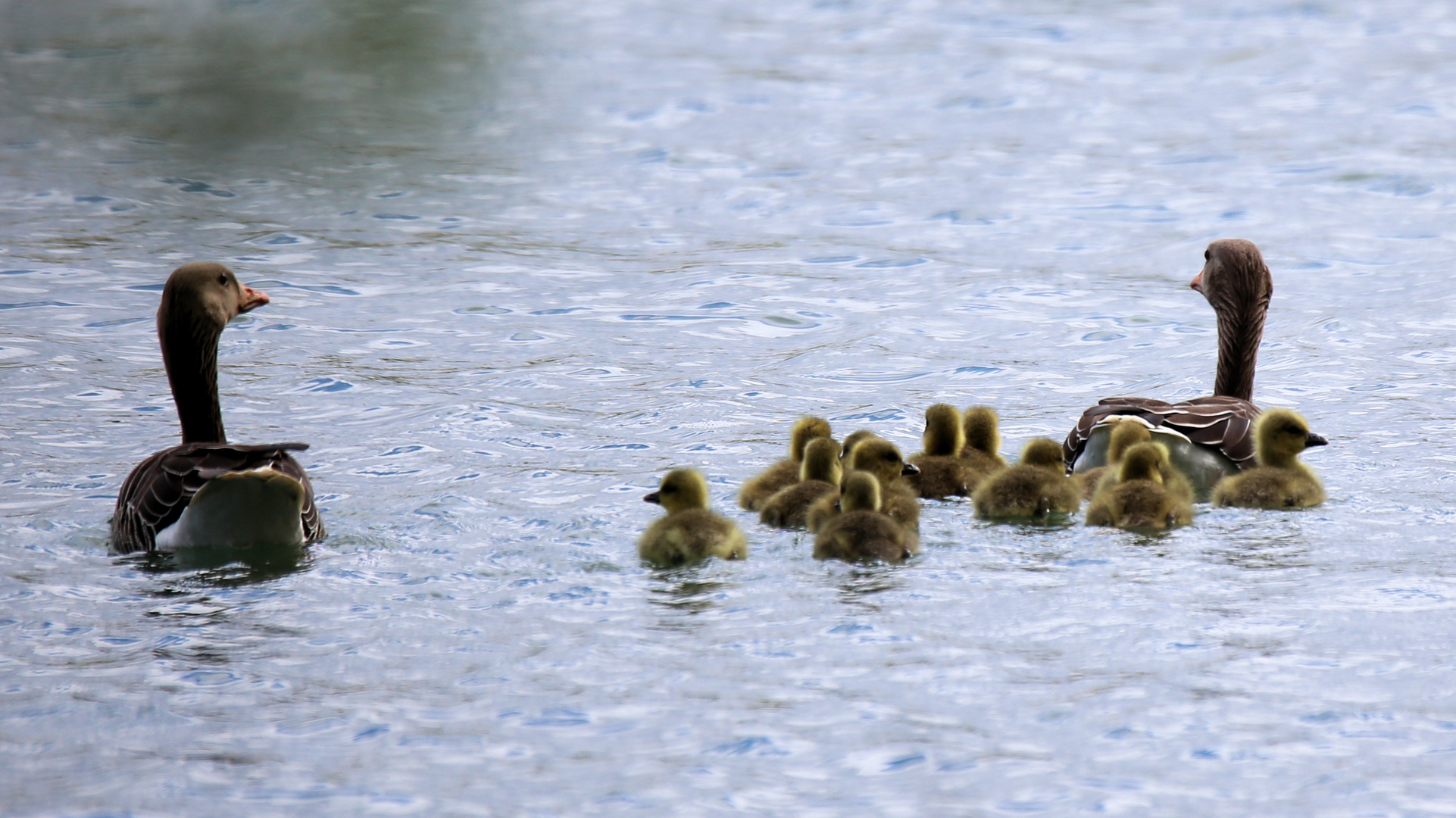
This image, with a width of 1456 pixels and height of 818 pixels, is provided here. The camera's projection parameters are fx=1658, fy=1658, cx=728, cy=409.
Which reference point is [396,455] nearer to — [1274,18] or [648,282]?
[648,282]

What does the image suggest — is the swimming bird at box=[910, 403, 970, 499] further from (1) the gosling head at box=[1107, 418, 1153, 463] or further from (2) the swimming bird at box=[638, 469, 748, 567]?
(2) the swimming bird at box=[638, 469, 748, 567]

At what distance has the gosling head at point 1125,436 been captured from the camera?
27.7ft

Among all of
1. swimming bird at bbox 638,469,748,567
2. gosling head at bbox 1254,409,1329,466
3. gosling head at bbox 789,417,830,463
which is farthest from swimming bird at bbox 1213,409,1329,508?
swimming bird at bbox 638,469,748,567

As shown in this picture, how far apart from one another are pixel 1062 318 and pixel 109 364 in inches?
277

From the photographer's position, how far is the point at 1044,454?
27.8ft

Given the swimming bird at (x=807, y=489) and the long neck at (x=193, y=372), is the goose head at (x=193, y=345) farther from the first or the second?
the swimming bird at (x=807, y=489)

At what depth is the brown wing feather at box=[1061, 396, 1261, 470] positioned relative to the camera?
28.0ft

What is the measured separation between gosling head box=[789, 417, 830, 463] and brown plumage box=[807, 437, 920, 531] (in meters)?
0.56

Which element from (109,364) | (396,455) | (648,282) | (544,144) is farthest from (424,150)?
(396,455)

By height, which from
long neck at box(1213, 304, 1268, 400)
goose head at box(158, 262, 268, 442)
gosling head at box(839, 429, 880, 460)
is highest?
goose head at box(158, 262, 268, 442)

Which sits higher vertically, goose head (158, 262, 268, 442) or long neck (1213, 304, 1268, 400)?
goose head (158, 262, 268, 442)

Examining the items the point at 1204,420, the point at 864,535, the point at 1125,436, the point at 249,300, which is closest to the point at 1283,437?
the point at 1204,420

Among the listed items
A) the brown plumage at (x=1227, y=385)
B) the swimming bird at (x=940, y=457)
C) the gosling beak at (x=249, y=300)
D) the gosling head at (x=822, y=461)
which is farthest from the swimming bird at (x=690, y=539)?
the gosling beak at (x=249, y=300)

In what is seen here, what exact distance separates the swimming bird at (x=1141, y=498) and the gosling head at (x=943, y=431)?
1.05 m
